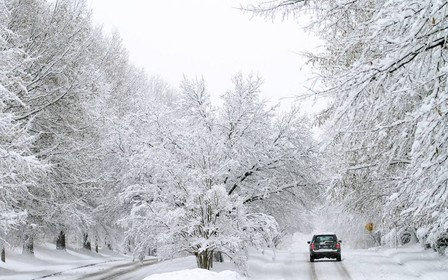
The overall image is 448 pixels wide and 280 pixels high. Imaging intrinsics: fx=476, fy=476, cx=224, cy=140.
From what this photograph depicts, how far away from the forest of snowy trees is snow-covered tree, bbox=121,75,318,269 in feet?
0.20

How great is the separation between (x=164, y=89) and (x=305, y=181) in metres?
30.9

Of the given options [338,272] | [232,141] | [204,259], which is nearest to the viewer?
[204,259]

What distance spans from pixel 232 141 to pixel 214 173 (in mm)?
3409

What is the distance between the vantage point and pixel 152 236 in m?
16.1

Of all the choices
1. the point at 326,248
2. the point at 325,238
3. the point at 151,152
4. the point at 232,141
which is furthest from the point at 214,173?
the point at 326,248

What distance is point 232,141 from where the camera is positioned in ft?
61.8

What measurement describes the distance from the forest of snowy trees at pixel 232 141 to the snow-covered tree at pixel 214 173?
2.5 inches

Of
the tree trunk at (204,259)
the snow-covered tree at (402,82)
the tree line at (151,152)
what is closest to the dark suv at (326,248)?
the tree line at (151,152)

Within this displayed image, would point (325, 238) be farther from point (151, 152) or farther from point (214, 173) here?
point (151, 152)

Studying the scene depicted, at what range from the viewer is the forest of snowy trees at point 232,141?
6.41m

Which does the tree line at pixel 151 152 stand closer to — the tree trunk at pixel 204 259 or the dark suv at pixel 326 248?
the tree trunk at pixel 204 259

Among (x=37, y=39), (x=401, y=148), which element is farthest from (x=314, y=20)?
(x=37, y=39)

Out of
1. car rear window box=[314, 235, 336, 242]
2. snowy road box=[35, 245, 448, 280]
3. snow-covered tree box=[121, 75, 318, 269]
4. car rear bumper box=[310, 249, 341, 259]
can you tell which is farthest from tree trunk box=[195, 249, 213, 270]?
car rear window box=[314, 235, 336, 242]

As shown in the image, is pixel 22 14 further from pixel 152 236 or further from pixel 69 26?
pixel 152 236
